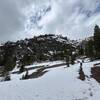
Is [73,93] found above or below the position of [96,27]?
below

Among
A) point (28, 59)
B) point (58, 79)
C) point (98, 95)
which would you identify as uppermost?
point (28, 59)

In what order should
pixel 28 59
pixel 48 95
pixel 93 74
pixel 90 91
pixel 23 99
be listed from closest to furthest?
pixel 23 99 < pixel 48 95 < pixel 90 91 < pixel 93 74 < pixel 28 59

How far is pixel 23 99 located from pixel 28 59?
111 metres

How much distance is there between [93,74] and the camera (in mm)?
40156

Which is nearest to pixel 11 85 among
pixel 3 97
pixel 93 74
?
pixel 3 97

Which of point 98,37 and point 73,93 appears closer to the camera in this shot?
point 73,93

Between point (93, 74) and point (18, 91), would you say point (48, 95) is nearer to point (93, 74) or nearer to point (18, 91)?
point (18, 91)

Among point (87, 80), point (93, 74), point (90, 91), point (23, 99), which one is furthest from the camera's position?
point (93, 74)

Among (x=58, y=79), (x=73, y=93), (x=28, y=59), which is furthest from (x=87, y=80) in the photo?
(x=28, y=59)

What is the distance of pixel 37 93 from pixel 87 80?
1042 centimetres

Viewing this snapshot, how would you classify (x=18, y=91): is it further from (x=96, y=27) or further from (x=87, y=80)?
(x=96, y=27)

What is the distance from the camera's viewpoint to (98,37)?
270 feet

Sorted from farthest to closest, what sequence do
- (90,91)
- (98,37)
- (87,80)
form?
(98,37), (87,80), (90,91)

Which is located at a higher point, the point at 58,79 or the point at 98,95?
the point at 58,79
